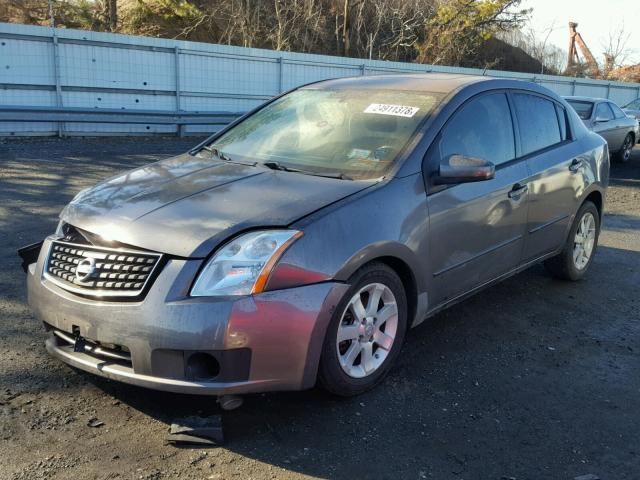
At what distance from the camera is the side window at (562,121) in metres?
5.45

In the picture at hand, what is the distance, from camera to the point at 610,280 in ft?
19.8

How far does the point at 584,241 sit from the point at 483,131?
6.59 ft

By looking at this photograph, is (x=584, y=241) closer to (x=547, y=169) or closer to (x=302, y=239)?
(x=547, y=169)

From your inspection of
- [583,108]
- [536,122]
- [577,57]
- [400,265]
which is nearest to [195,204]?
[400,265]

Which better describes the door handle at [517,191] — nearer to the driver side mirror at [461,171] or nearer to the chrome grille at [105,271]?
the driver side mirror at [461,171]

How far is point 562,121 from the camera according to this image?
18.1ft

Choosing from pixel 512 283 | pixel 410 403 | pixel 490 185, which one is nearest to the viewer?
pixel 410 403

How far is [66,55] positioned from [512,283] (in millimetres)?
12542

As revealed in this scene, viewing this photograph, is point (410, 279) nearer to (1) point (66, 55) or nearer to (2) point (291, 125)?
(2) point (291, 125)

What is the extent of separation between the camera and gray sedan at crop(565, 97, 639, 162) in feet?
46.8

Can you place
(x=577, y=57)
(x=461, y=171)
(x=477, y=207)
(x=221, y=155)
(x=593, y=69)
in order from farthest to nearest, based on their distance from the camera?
(x=577, y=57)
(x=593, y=69)
(x=221, y=155)
(x=477, y=207)
(x=461, y=171)

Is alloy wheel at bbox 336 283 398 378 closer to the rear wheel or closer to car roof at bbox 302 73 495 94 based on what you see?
car roof at bbox 302 73 495 94

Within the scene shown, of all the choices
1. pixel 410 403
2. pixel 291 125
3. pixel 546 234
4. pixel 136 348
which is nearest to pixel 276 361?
pixel 136 348

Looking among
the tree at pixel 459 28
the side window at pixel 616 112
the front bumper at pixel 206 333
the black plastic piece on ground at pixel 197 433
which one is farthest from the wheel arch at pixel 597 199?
the tree at pixel 459 28
